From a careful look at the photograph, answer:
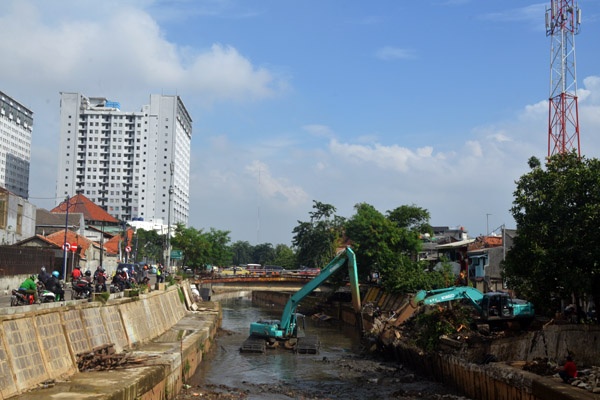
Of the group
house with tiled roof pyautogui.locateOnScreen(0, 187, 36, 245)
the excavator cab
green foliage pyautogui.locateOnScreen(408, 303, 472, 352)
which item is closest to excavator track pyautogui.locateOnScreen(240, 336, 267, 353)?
green foliage pyautogui.locateOnScreen(408, 303, 472, 352)

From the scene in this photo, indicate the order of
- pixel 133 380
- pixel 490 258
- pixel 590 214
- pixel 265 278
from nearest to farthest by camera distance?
pixel 133 380
pixel 590 214
pixel 490 258
pixel 265 278

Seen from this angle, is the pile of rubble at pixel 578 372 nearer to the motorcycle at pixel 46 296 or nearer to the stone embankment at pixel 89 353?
the stone embankment at pixel 89 353

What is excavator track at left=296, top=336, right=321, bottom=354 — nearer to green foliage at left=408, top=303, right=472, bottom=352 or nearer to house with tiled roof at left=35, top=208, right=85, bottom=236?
green foliage at left=408, top=303, right=472, bottom=352

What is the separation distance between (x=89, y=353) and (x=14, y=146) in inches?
6992

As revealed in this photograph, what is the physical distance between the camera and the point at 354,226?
7025 centimetres

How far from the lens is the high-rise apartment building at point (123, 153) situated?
163 m

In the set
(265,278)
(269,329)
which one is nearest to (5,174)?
(265,278)

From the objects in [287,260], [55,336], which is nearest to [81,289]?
[55,336]

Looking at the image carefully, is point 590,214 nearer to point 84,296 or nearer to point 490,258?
point 84,296

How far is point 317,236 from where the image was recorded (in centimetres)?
10944

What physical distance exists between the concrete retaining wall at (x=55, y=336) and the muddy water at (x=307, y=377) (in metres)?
4.29

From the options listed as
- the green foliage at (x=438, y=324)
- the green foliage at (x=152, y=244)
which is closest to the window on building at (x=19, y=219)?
the green foliage at (x=438, y=324)

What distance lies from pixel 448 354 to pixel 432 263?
42552 millimetres

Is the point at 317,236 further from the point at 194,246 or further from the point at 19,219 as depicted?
the point at 19,219
